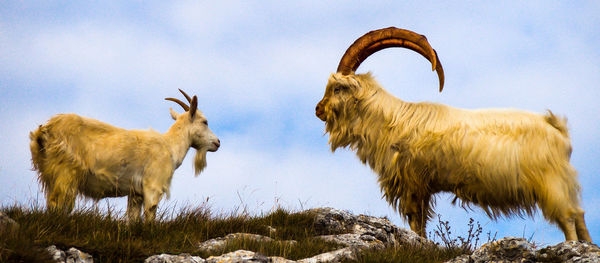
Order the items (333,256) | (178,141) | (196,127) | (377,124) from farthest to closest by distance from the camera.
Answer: (196,127) → (178,141) → (377,124) → (333,256)

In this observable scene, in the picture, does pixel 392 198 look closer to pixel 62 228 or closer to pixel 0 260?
pixel 62 228

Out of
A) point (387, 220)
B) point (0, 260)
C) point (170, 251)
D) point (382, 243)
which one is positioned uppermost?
point (387, 220)

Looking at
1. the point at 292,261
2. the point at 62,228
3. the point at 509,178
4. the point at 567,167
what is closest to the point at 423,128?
the point at 509,178

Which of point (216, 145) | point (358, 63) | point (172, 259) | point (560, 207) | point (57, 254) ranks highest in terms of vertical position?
point (358, 63)

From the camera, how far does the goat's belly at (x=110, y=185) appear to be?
7531mm

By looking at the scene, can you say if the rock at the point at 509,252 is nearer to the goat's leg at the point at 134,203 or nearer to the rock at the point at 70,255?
the rock at the point at 70,255

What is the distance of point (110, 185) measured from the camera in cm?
761


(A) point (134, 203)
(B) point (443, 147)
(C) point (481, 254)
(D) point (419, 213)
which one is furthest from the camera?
(A) point (134, 203)

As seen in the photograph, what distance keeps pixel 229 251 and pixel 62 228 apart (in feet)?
5.24

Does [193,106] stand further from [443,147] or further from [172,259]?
[172,259]

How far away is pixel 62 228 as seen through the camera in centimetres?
592

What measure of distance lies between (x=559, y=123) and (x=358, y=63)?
107 inches

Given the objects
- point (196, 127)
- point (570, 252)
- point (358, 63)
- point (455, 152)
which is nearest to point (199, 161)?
point (196, 127)

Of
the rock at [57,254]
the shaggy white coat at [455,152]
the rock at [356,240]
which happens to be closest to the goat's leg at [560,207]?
the shaggy white coat at [455,152]
